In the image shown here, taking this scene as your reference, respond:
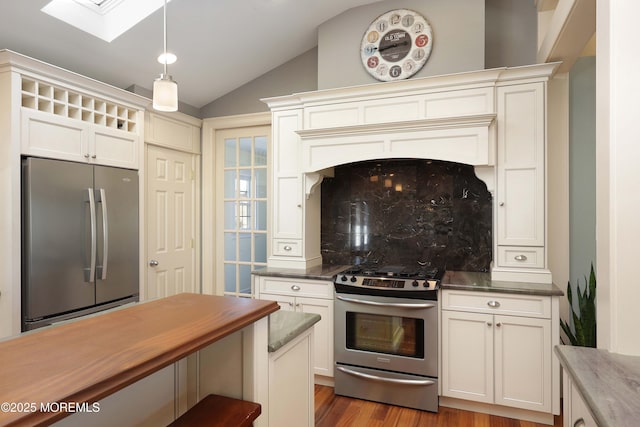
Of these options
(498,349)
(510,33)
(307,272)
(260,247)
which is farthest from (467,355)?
(510,33)

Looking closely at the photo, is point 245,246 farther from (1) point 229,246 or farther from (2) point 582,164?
(2) point 582,164

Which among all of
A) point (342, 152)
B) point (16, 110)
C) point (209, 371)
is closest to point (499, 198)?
point (342, 152)

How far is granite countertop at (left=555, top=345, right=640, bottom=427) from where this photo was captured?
104 cm

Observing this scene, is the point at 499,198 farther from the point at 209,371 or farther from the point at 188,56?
the point at 188,56

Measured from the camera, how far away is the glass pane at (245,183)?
165 inches

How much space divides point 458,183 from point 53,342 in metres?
2.97

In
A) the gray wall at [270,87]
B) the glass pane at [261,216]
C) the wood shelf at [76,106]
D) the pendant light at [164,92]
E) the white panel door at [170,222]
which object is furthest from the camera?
the glass pane at [261,216]

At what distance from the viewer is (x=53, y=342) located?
94 centimetres

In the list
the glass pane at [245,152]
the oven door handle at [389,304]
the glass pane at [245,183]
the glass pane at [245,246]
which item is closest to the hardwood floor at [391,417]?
the oven door handle at [389,304]

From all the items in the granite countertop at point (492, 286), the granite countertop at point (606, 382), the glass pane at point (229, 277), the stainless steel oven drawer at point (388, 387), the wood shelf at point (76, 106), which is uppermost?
the wood shelf at point (76, 106)

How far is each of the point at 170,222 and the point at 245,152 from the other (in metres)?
1.06

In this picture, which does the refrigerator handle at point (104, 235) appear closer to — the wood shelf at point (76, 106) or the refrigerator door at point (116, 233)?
the refrigerator door at point (116, 233)

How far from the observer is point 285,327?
1.67m

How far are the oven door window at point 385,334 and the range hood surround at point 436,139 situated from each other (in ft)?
2.25
